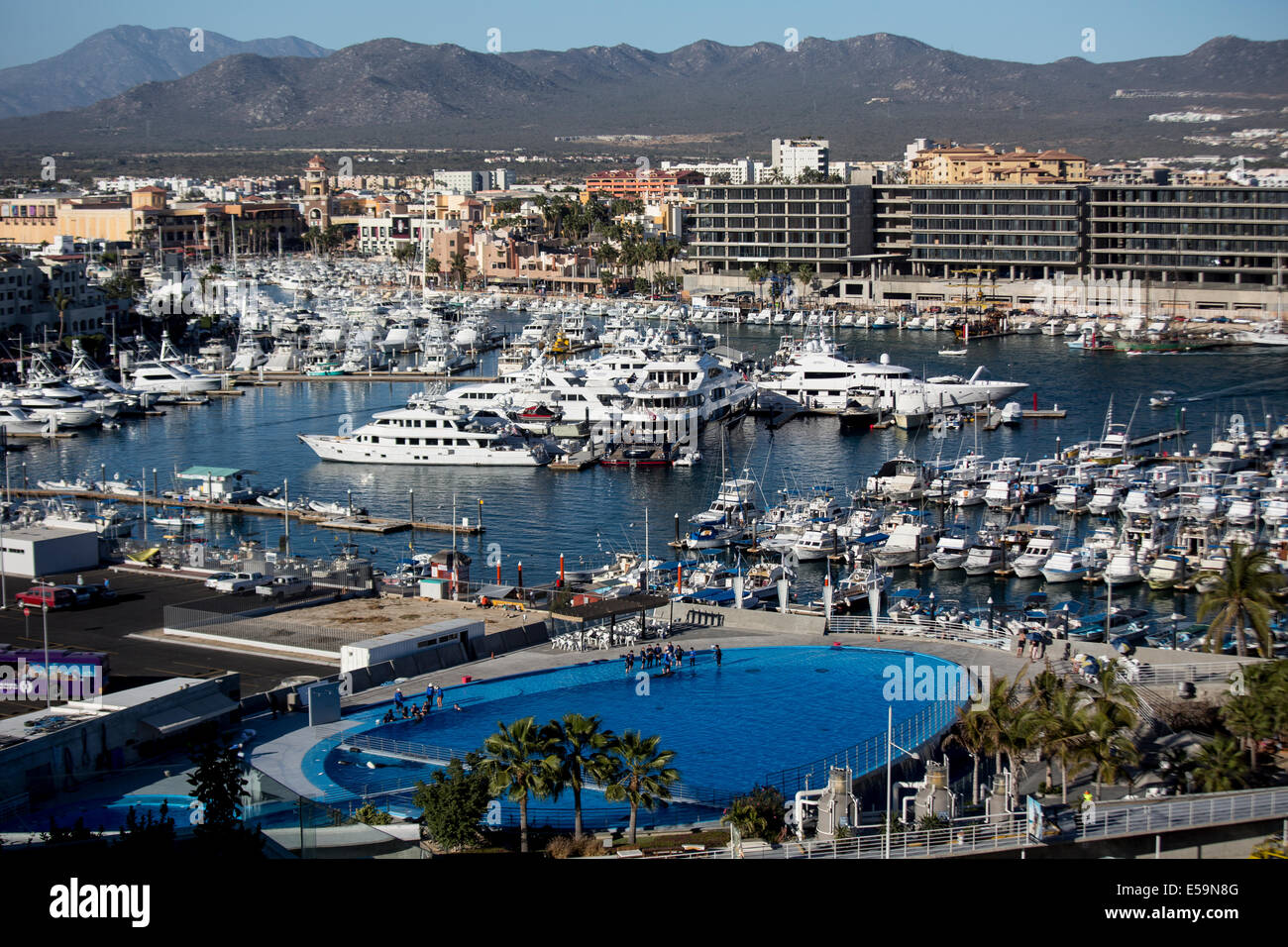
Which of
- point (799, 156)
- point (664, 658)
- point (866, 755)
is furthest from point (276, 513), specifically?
point (799, 156)

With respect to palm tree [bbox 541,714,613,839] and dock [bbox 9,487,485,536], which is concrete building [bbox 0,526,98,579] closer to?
dock [bbox 9,487,485,536]

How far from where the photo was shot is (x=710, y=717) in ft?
35.4

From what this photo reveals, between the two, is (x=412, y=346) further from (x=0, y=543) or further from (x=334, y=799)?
(x=334, y=799)

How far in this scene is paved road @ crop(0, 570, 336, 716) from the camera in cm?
1188

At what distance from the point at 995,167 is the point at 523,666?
48774mm

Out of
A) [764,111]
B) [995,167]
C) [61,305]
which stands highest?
[764,111]

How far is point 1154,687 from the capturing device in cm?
1055

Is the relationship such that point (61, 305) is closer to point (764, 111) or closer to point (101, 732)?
point (101, 732)

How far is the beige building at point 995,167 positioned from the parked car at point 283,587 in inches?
1519

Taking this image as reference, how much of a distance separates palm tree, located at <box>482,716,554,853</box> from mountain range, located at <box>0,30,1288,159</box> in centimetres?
10959

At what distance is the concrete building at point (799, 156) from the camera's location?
89.8m
